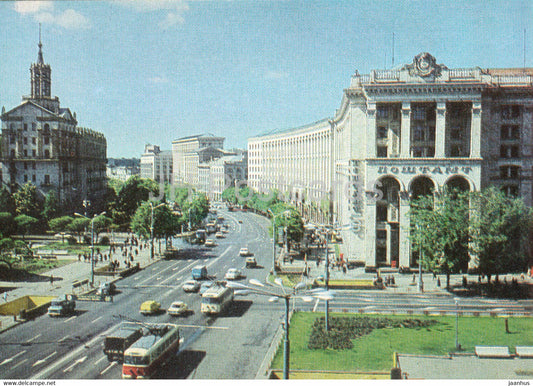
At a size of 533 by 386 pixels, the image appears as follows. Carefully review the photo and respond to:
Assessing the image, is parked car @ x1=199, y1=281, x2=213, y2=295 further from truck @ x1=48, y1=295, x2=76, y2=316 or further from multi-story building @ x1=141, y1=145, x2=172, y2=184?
multi-story building @ x1=141, y1=145, x2=172, y2=184

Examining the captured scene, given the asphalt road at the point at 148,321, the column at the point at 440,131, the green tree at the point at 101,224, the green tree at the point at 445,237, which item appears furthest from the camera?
the green tree at the point at 101,224

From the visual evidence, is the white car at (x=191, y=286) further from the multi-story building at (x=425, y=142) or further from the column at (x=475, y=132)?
the column at (x=475, y=132)

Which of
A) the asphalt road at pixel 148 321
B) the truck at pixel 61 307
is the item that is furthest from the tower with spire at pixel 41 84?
the asphalt road at pixel 148 321

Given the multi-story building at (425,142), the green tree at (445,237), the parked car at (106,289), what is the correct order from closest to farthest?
the parked car at (106,289) < the green tree at (445,237) < the multi-story building at (425,142)

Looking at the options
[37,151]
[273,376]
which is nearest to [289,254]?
[37,151]

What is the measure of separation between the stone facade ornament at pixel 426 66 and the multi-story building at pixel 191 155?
37.9 metres

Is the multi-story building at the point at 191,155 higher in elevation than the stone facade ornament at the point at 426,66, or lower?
lower

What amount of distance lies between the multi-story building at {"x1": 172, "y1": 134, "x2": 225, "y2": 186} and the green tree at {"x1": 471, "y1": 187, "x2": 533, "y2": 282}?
4670 centimetres

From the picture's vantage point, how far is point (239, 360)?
93.1 ft

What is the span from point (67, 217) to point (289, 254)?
3190 centimetres

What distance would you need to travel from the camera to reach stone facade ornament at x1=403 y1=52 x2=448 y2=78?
54650mm

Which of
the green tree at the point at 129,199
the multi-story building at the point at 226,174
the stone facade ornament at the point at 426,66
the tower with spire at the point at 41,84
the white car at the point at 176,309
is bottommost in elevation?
the white car at the point at 176,309

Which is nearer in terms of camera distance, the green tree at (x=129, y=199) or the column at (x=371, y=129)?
the column at (x=371, y=129)

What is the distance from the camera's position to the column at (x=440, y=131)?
55438 mm
